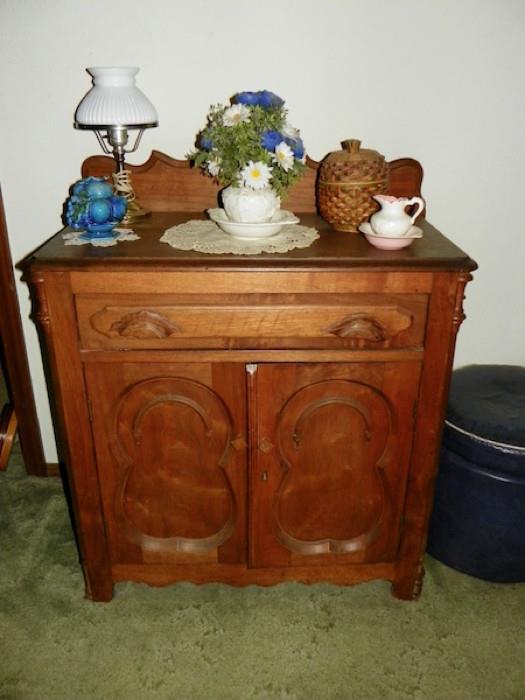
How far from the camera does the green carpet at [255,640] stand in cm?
144

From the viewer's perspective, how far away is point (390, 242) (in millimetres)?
1350

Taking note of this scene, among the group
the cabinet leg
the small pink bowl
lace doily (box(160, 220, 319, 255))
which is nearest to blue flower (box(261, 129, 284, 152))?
lace doily (box(160, 220, 319, 255))

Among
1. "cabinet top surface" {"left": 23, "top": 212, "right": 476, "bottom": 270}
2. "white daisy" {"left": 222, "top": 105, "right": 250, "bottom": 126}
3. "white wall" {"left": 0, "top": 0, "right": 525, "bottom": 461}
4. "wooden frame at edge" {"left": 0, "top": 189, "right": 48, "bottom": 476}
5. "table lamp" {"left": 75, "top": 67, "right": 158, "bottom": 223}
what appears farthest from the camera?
"wooden frame at edge" {"left": 0, "top": 189, "right": 48, "bottom": 476}

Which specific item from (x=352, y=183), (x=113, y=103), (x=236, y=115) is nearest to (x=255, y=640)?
(x=352, y=183)

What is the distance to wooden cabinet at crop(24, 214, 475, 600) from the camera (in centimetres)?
128

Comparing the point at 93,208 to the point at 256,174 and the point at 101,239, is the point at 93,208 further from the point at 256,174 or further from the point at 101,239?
the point at 256,174

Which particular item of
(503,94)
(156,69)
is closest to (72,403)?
(156,69)

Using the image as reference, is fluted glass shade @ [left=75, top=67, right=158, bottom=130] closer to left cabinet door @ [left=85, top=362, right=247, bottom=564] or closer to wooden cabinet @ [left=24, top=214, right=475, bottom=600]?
wooden cabinet @ [left=24, top=214, right=475, bottom=600]

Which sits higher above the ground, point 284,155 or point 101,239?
point 284,155

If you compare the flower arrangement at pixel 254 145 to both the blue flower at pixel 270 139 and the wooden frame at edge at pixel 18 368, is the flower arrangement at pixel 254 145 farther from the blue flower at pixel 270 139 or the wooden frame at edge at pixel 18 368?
the wooden frame at edge at pixel 18 368

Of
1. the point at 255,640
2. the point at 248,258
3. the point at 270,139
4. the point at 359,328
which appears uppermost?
the point at 270,139

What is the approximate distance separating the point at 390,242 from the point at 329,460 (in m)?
0.59

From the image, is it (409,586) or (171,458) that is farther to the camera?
(409,586)

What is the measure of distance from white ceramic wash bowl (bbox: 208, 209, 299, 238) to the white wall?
40 centimetres
